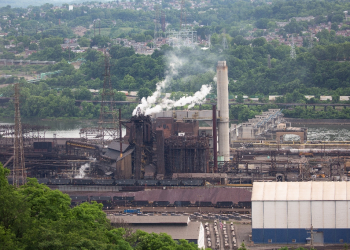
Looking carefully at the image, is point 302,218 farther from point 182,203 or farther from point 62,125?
point 62,125

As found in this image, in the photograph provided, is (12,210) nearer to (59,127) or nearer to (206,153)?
(206,153)

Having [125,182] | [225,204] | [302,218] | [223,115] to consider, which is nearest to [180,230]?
[302,218]

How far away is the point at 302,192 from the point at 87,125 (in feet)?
150

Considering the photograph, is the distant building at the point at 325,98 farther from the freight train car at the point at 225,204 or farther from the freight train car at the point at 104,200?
the freight train car at the point at 104,200

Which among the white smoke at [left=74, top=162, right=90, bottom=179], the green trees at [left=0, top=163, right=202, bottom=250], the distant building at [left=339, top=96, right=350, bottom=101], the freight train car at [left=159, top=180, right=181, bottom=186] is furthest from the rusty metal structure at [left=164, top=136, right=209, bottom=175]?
the distant building at [left=339, top=96, right=350, bottom=101]

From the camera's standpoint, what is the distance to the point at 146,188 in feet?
144

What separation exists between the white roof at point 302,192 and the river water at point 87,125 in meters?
27.6

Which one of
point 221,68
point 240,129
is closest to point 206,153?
point 221,68

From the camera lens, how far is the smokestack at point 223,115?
51.8 meters

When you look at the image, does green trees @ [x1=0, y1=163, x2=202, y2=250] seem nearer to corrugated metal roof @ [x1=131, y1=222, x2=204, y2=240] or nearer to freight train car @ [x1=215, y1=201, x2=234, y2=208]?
corrugated metal roof @ [x1=131, y1=222, x2=204, y2=240]

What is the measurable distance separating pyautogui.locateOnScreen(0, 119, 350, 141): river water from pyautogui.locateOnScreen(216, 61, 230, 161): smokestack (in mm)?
12111

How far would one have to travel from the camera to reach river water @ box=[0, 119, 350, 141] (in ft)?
221

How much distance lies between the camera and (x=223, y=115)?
5228 centimetres

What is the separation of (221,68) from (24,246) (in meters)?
32.0
